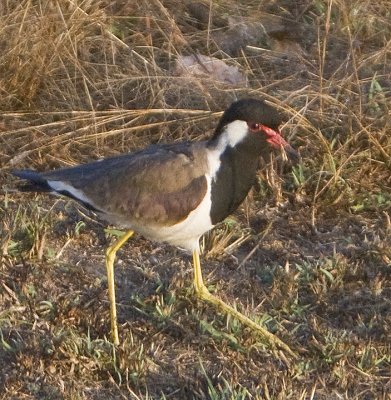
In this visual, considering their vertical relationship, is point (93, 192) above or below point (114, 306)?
above

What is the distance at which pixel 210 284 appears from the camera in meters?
4.52

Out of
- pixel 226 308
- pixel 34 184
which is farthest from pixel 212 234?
pixel 34 184

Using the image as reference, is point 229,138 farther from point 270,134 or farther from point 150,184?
point 150,184

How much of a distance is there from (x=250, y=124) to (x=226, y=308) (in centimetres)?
71

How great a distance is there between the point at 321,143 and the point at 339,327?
1.21 meters

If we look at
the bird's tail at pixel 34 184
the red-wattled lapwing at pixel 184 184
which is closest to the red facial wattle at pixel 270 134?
the red-wattled lapwing at pixel 184 184

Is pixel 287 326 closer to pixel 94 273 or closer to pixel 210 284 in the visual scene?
pixel 210 284

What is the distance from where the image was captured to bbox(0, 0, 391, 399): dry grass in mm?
3912

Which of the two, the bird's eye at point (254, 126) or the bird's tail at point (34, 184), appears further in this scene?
the bird's tail at point (34, 184)

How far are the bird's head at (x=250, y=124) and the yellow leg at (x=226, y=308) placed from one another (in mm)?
484

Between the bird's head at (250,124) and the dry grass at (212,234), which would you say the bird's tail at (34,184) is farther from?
the bird's head at (250,124)

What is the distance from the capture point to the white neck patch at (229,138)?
4090 mm

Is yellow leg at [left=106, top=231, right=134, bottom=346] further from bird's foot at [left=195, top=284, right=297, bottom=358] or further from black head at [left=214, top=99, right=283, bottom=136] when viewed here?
black head at [left=214, top=99, right=283, bottom=136]

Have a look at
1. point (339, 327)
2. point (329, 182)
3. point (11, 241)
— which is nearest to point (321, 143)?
point (329, 182)
